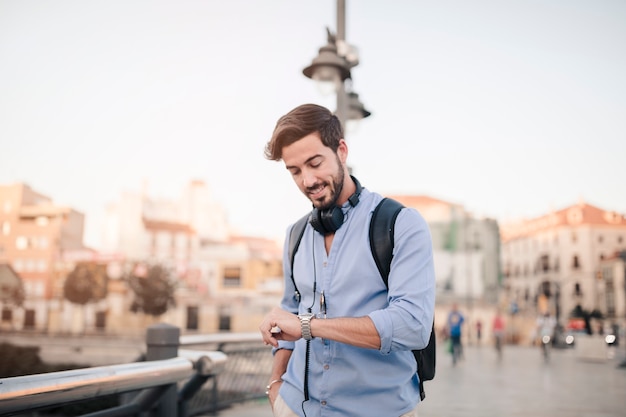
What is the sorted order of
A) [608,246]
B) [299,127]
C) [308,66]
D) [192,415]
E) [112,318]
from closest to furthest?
[299,127] < [308,66] < [192,415] < [112,318] < [608,246]

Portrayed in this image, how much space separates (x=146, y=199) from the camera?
6225cm

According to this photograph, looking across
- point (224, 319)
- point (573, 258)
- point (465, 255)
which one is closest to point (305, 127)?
point (224, 319)

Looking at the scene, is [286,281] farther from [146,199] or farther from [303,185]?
[146,199]

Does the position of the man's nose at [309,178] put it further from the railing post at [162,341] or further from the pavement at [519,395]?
the pavement at [519,395]

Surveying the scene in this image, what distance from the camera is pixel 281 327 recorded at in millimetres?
1588

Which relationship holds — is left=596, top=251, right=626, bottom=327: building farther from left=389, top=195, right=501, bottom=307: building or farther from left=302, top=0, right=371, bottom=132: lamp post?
left=302, top=0, right=371, bottom=132: lamp post

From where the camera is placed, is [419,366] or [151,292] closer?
[419,366]

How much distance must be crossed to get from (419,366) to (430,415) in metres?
6.15

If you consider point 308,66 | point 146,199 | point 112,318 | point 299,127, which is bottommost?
point 112,318

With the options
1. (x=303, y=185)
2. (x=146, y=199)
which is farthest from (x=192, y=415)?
(x=146, y=199)

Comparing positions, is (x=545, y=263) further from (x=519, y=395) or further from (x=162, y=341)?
(x=162, y=341)

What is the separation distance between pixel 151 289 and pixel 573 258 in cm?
4729

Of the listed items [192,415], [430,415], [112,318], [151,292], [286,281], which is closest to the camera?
[286,281]

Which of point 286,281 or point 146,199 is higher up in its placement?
point 146,199
